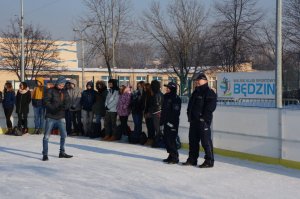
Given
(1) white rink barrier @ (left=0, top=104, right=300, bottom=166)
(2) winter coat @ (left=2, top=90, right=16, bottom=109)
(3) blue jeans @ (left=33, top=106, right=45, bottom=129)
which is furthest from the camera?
(2) winter coat @ (left=2, top=90, right=16, bottom=109)

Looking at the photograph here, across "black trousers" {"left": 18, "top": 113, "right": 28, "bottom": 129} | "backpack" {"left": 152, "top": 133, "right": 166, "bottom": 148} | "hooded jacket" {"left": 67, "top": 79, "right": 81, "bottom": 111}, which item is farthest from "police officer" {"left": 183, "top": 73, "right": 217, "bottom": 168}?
"black trousers" {"left": 18, "top": 113, "right": 28, "bottom": 129}

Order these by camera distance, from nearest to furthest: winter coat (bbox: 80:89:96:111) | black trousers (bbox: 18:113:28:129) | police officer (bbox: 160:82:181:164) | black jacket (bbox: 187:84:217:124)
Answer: black jacket (bbox: 187:84:217:124)
police officer (bbox: 160:82:181:164)
winter coat (bbox: 80:89:96:111)
black trousers (bbox: 18:113:28:129)

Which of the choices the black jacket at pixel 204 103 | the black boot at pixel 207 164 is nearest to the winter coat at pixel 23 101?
the black jacket at pixel 204 103

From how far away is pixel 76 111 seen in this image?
47.9ft

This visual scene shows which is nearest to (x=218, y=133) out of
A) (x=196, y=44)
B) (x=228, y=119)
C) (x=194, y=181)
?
(x=228, y=119)

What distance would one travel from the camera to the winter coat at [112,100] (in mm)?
13289

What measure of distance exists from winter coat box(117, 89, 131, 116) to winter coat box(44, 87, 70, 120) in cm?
320

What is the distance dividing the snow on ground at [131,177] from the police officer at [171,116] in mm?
378

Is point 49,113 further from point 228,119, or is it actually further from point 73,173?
point 228,119

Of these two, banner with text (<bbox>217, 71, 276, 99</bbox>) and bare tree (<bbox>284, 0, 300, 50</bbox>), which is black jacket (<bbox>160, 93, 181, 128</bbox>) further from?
bare tree (<bbox>284, 0, 300, 50</bbox>)

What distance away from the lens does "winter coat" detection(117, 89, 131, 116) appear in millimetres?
13031

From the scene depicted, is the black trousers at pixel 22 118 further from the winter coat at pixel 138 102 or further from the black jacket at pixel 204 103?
the black jacket at pixel 204 103

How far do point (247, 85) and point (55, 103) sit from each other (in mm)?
8848

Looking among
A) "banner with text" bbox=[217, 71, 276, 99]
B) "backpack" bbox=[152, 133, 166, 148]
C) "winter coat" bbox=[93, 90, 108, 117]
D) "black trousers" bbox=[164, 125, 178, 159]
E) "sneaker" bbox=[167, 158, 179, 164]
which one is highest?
"banner with text" bbox=[217, 71, 276, 99]
